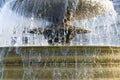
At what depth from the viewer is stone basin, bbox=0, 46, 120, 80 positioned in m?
6.83

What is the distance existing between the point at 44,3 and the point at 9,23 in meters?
3.79

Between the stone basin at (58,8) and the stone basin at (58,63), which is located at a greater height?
the stone basin at (58,8)

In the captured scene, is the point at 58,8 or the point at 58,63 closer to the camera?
the point at 58,63

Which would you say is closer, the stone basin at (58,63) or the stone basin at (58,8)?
the stone basin at (58,63)

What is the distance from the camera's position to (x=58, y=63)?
22.5ft

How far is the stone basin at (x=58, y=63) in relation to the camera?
22.4 ft

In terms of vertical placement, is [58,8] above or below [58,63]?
above

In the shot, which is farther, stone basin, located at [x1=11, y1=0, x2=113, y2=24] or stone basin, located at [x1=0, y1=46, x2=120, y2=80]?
stone basin, located at [x1=11, y1=0, x2=113, y2=24]

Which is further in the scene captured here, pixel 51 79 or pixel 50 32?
pixel 50 32

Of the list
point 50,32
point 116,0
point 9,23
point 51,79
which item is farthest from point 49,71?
point 116,0

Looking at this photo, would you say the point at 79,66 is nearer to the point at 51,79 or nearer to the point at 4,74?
the point at 51,79

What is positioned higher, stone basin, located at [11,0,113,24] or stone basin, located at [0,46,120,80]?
stone basin, located at [11,0,113,24]

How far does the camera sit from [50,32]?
29.6 ft

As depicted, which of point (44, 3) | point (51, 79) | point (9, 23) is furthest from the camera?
point (9, 23)
